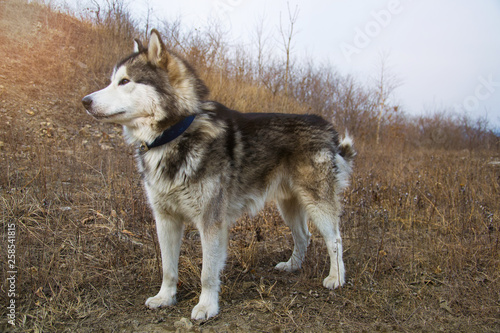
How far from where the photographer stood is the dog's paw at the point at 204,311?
2.57 meters

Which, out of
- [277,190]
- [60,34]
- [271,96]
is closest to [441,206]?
[277,190]

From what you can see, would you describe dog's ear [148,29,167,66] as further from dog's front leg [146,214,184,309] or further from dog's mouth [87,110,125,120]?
dog's front leg [146,214,184,309]

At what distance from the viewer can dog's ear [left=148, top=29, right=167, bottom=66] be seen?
2.67m

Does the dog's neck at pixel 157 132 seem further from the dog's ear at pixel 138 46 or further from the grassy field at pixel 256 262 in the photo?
the grassy field at pixel 256 262

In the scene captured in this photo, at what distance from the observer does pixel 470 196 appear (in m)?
5.33

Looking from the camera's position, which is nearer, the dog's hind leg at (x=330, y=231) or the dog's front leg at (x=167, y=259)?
the dog's front leg at (x=167, y=259)

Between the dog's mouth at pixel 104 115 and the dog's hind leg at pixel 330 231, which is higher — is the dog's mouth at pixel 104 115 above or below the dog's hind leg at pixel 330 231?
above

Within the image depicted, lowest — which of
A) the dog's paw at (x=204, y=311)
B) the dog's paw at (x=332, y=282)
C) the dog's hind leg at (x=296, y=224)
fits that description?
the dog's paw at (x=204, y=311)

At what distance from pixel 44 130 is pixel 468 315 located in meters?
9.21

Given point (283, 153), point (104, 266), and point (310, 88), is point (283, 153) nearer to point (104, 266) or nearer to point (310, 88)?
point (104, 266)

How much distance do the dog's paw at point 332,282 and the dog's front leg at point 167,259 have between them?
1446 millimetres

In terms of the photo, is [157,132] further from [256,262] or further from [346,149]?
[346,149]

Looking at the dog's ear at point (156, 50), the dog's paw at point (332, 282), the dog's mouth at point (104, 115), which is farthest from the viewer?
the dog's paw at point (332, 282)

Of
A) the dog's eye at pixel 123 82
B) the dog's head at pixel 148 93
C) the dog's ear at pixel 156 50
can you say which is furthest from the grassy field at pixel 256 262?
the dog's ear at pixel 156 50
